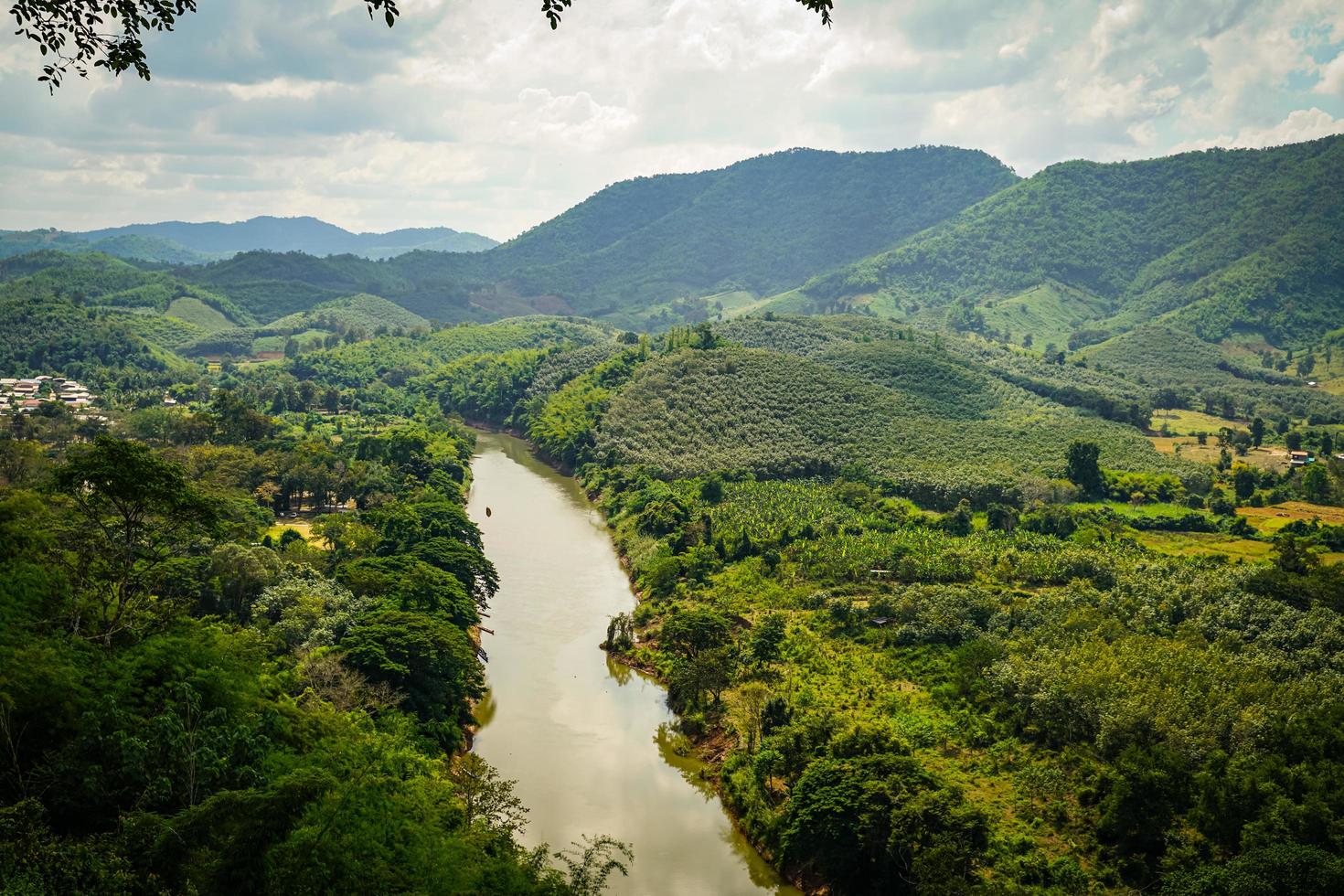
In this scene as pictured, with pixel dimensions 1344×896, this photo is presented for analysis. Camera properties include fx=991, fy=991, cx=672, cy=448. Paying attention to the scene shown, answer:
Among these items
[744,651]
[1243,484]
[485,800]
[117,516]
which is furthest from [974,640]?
[1243,484]

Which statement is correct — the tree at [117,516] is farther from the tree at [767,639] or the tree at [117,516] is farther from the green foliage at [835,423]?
the green foliage at [835,423]

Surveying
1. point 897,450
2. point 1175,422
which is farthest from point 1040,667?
point 1175,422

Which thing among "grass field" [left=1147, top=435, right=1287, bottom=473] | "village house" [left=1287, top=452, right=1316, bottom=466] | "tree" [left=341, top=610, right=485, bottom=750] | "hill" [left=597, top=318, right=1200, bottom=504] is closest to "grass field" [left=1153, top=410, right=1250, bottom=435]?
"grass field" [left=1147, top=435, right=1287, bottom=473]

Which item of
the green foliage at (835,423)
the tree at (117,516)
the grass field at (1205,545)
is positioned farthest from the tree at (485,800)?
the green foliage at (835,423)

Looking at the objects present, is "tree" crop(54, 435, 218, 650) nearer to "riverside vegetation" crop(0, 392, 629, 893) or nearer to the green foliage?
"riverside vegetation" crop(0, 392, 629, 893)

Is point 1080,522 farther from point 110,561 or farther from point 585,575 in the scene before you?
point 110,561

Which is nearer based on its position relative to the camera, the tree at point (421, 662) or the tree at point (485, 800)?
the tree at point (485, 800)

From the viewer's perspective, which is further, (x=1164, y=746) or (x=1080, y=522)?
(x=1080, y=522)
